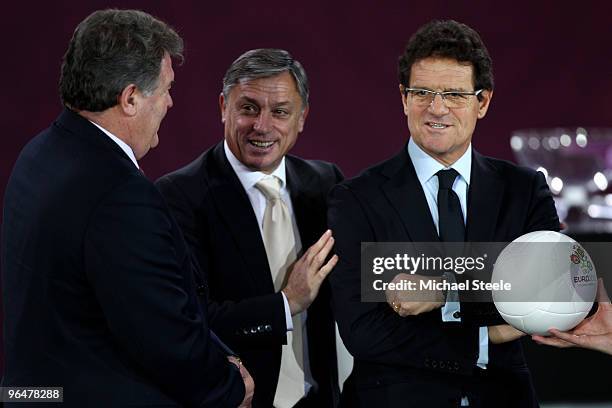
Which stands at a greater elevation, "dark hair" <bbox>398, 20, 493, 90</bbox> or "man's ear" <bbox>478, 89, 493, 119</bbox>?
"dark hair" <bbox>398, 20, 493, 90</bbox>

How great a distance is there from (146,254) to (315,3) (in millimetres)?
2888

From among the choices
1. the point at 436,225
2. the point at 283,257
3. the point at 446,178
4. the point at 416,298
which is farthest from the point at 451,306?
the point at 283,257

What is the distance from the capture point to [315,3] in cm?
442

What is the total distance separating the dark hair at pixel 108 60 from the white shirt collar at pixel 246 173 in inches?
27.6

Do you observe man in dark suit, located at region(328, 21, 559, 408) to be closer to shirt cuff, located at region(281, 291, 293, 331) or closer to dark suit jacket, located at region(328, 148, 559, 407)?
dark suit jacket, located at region(328, 148, 559, 407)

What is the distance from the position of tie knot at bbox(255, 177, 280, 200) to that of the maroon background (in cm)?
171

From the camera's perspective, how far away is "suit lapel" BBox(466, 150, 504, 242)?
224 cm

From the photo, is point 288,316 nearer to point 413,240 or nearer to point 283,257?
point 283,257

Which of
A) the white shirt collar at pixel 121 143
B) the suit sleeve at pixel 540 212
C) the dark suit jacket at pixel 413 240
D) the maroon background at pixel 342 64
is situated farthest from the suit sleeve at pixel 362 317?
the maroon background at pixel 342 64

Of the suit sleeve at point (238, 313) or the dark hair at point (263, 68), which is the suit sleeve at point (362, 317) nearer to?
the suit sleeve at point (238, 313)

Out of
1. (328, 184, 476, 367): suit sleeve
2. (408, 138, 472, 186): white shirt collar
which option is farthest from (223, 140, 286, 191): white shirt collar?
(408, 138, 472, 186): white shirt collar

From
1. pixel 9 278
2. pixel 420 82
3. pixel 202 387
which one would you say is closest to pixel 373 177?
pixel 420 82

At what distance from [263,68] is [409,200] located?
621 millimetres

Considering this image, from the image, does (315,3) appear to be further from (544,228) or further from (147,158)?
(544,228)
